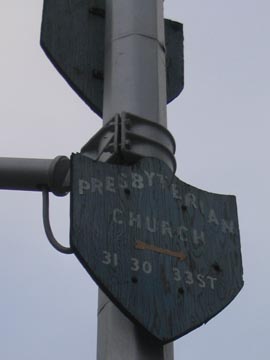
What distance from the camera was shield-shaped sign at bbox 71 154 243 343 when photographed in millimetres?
3441

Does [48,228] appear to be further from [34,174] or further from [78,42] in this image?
[78,42]

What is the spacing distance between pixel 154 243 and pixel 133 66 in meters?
0.83

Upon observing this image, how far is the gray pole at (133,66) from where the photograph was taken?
3955 millimetres

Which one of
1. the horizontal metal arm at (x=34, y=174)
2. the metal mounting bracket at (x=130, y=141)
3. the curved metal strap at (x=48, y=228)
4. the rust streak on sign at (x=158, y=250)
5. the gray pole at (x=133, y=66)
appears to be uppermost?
the gray pole at (x=133, y=66)

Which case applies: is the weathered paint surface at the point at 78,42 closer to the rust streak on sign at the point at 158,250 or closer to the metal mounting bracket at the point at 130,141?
the metal mounting bracket at the point at 130,141

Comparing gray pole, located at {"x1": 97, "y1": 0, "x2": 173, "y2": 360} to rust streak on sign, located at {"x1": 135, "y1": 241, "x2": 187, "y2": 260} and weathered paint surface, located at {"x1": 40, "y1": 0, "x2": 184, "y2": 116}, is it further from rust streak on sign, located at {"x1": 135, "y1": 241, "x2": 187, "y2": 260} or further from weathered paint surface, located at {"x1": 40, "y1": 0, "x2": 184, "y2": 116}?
rust streak on sign, located at {"x1": 135, "y1": 241, "x2": 187, "y2": 260}

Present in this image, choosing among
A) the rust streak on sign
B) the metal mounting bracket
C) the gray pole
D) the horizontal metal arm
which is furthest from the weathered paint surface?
the rust streak on sign

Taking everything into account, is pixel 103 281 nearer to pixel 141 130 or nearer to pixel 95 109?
pixel 141 130

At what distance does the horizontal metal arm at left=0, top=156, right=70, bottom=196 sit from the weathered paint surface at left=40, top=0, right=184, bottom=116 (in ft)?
2.23

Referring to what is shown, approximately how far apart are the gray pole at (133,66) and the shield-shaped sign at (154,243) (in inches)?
4.5

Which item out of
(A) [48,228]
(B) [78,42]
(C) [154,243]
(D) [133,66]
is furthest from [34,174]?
(B) [78,42]

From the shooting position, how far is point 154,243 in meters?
3.60

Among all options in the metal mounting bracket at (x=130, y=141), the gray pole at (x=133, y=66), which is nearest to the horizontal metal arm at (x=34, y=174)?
the metal mounting bracket at (x=130, y=141)

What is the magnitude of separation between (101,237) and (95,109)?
40.3 inches
